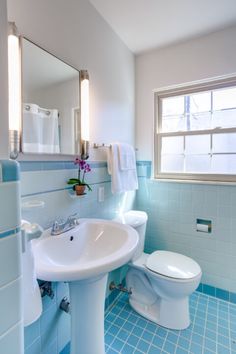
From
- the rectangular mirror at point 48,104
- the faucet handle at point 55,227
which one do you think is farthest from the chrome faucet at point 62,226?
the rectangular mirror at point 48,104

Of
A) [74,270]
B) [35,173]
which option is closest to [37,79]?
[35,173]

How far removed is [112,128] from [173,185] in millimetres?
823

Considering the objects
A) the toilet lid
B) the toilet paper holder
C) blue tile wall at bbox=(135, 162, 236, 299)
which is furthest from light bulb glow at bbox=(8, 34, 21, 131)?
the toilet paper holder

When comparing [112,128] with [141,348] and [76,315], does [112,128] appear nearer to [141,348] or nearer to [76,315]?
[76,315]

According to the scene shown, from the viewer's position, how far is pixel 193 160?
1.99m

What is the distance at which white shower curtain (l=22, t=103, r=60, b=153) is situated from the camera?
1016 millimetres

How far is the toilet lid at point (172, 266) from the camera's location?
144 cm

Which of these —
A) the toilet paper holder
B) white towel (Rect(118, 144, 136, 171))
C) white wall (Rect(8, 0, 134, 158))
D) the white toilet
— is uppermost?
white wall (Rect(8, 0, 134, 158))

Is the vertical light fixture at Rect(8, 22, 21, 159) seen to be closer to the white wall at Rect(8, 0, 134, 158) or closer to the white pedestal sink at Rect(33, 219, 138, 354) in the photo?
the white wall at Rect(8, 0, 134, 158)

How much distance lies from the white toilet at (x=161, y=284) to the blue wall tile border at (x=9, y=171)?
1.29m

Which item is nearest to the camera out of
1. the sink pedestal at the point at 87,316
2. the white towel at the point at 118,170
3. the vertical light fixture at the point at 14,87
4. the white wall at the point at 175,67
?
the vertical light fixture at the point at 14,87

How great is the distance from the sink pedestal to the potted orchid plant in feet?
1.74

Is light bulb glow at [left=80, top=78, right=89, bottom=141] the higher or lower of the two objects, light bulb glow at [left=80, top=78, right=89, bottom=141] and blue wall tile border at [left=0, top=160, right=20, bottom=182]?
the higher

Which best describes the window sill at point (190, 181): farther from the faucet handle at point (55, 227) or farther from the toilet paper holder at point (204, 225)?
the faucet handle at point (55, 227)
